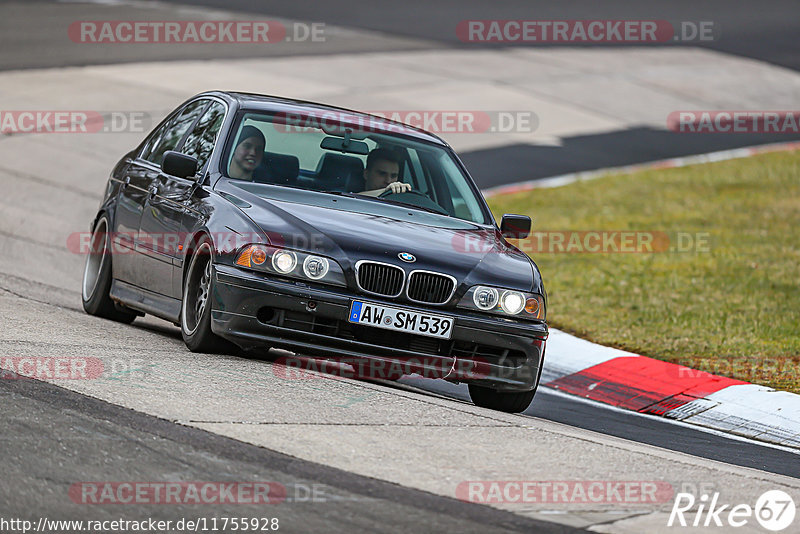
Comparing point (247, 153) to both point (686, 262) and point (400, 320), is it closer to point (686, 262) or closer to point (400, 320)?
point (400, 320)

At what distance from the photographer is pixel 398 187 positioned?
8766 mm

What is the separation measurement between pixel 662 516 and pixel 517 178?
1406cm

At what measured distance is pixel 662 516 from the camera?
5.48m

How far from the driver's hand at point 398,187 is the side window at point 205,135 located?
1138 mm

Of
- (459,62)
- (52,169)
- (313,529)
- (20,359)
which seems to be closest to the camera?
(313,529)

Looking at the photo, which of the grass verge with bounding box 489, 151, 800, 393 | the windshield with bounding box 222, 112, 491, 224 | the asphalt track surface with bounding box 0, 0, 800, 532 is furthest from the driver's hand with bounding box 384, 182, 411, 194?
the grass verge with bounding box 489, 151, 800, 393

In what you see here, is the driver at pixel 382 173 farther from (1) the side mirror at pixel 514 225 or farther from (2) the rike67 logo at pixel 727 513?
(2) the rike67 logo at pixel 727 513

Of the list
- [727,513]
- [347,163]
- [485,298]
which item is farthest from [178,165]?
[727,513]

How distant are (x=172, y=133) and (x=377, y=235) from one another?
2541 millimetres

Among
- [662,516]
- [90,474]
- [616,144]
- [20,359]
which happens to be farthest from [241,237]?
[616,144]

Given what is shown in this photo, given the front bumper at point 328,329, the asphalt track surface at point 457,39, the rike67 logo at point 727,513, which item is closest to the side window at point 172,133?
the front bumper at point 328,329

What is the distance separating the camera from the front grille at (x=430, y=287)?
745 centimetres

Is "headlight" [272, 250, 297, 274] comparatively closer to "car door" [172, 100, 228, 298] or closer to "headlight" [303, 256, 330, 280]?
"headlight" [303, 256, 330, 280]

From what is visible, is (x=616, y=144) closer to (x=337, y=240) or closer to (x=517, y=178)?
(x=517, y=178)
